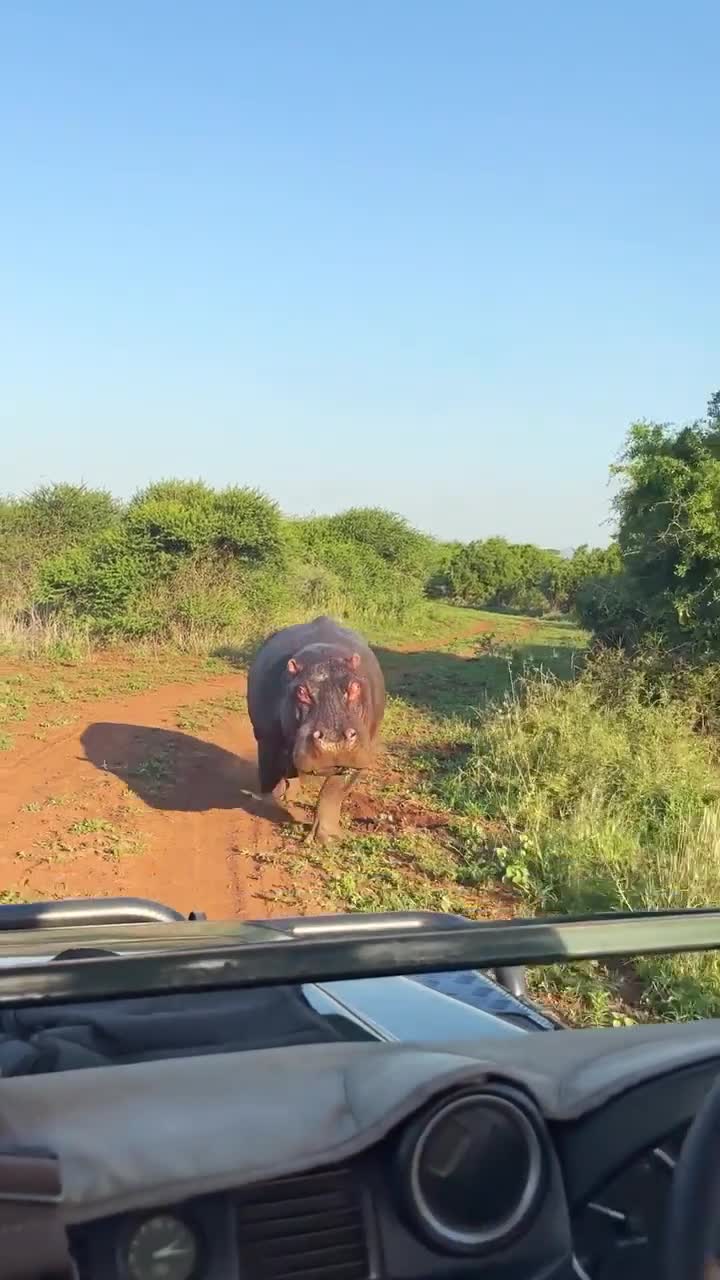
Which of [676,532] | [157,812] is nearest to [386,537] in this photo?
[676,532]

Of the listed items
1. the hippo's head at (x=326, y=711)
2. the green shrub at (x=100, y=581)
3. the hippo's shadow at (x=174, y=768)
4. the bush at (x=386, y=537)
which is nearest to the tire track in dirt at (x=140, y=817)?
the hippo's shadow at (x=174, y=768)

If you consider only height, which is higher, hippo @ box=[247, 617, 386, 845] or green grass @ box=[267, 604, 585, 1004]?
hippo @ box=[247, 617, 386, 845]

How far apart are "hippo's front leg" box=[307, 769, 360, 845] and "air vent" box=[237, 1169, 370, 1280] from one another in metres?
6.35

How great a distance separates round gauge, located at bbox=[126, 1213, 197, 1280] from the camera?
127cm

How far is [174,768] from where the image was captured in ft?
32.5

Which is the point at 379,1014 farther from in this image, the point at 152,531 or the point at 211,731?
the point at 152,531

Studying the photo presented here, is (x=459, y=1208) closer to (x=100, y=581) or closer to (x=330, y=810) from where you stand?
(x=330, y=810)

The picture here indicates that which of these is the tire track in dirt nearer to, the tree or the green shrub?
the tree

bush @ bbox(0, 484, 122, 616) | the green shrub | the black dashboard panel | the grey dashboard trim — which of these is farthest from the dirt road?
bush @ bbox(0, 484, 122, 616)

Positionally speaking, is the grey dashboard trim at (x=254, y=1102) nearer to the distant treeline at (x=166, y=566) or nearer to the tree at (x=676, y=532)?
the tree at (x=676, y=532)

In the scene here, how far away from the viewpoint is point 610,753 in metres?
8.54

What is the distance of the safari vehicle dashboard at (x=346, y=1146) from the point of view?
4.21ft

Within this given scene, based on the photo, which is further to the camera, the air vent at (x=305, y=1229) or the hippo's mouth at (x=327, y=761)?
the hippo's mouth at (x=327, y=761)

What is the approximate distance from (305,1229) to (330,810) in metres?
6.57
